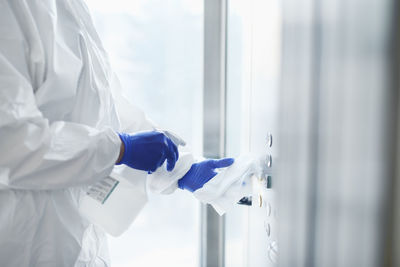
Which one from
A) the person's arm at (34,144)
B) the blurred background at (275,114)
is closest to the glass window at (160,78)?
the blurred background at (275,114)

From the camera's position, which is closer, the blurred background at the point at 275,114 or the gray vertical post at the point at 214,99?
the blurred background at the point at 275,114

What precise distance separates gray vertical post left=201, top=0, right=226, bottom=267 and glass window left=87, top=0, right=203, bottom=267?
0.14 ft

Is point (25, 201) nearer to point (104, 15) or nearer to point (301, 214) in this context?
point (301, 214)

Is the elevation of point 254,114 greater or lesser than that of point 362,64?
lesser

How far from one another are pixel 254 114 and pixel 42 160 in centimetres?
55

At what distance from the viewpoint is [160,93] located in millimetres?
1405

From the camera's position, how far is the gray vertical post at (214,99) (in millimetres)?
1358

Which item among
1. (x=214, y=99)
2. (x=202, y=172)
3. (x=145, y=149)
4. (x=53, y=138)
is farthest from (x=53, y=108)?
(x=214, y=99)

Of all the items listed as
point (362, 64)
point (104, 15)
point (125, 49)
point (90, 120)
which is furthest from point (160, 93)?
point (362, 64)

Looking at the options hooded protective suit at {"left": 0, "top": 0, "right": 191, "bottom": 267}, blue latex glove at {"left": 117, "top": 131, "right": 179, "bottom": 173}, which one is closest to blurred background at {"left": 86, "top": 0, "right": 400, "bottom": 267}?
blue latex glove at {"left": 117, "top": 131, "right": 179, "bottom": 173}

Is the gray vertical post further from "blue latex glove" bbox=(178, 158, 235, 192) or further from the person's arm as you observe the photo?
the person's arm

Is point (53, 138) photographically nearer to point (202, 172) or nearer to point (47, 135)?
point (47, 135)

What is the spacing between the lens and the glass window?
1.35m

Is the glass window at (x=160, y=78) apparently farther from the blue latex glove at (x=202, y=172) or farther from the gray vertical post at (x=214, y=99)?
the blue latex glove at (x=202, y=172)
